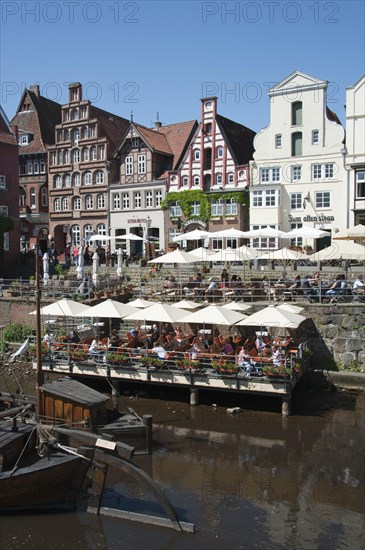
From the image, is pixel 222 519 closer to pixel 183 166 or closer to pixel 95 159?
pixel 183 166

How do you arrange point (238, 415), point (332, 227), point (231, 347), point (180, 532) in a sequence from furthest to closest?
point (332, 227), point (231, 347), point (238, 415), point (180, 532)

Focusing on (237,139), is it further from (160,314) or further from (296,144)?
(160,314)

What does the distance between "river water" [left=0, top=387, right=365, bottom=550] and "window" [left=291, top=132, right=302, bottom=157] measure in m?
22.8

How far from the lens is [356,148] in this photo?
35.0 metres

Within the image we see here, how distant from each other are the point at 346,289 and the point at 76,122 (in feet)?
99.7

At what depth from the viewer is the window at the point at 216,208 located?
4038cm

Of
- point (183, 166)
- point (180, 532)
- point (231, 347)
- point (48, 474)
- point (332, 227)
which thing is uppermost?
point (183, 166)

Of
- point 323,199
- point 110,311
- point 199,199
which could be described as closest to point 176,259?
point 110,311

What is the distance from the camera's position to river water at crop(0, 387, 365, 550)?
1093cm

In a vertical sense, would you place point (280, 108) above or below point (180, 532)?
above

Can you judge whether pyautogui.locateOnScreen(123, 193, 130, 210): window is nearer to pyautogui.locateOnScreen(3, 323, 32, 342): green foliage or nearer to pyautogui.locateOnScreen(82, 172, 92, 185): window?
pyautogui.locateOnScreen(82, 172, 92, 185): window

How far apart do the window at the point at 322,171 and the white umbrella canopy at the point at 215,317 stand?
1991 cm

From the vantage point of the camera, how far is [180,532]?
11.1m

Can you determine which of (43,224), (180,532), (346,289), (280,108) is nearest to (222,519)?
(180,532)
